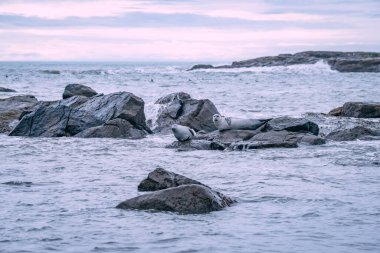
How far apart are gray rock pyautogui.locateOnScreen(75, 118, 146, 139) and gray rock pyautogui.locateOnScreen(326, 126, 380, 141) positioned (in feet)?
19.1

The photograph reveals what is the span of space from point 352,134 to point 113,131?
6.96 m

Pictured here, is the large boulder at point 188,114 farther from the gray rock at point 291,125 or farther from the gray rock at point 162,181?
the gray rock at point 162,181

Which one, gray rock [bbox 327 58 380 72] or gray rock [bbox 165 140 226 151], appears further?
gray rock [bbox 327 58 380 72]

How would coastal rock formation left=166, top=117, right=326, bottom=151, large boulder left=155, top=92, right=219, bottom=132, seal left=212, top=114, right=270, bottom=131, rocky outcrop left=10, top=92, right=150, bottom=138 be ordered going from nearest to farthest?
coastal rock formation left=166, top=117, right=326, bottom=151
seal left=212, top=114, right=270, bottom=131
rocky outcrop left=10, top=92, right=150, bottom=138
large boulder left=155, top=92, right=219, bottom=132

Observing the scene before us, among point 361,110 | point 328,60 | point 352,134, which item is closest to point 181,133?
point 352,134

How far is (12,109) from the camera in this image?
26188mm

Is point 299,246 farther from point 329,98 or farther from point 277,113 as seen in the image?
point 329,98

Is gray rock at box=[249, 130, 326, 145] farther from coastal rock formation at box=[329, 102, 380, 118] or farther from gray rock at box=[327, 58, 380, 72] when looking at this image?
gray rock at box=[327, 58, 380, 72]

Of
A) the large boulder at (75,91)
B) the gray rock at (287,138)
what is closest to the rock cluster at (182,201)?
the gray rock at (287,138)

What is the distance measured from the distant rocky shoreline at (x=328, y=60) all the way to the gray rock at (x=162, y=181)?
75.3m

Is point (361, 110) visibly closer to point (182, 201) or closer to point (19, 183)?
point (19, 183)

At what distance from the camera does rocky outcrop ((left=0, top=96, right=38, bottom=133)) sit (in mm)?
23472

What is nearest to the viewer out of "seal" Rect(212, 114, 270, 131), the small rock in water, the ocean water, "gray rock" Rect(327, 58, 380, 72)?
the ocean water

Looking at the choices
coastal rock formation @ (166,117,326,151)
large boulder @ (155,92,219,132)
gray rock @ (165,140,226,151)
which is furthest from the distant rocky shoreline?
gray rock @ (165,140,226,151)
